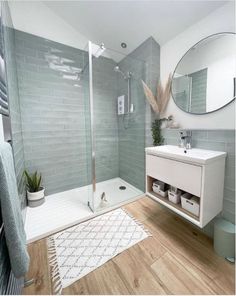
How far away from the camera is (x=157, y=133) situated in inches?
74.7

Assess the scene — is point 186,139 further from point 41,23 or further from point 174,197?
point 41,23

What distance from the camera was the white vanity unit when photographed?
112 centimetres

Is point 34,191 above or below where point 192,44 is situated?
below

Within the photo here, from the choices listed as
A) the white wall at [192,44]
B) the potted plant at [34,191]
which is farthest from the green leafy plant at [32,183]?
the white wall at [192,44]

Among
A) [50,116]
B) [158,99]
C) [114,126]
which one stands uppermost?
[158,99]

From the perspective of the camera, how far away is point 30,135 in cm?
201

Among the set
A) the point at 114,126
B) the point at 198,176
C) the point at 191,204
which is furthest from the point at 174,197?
the point at 114,126

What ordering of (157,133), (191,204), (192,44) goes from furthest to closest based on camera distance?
(157,133)
(192,44)
(191,204)

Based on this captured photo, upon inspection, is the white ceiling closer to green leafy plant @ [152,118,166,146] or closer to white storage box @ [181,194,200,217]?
green leafy plant @ [152,118,166,146]

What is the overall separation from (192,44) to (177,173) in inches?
53.7

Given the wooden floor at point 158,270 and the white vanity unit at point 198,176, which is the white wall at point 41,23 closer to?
the white vanity unit at point 198,176

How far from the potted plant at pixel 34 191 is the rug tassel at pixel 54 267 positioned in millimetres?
693

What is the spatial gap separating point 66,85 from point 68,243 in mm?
2040

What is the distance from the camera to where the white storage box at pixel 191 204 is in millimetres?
1232
